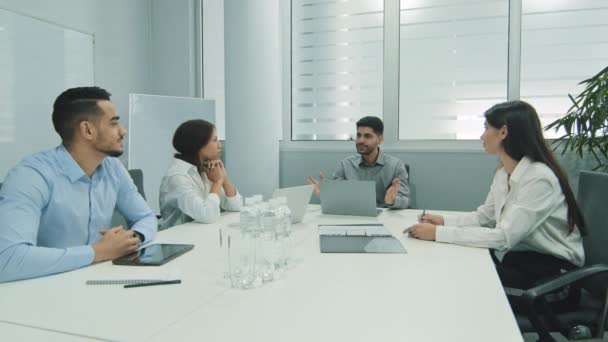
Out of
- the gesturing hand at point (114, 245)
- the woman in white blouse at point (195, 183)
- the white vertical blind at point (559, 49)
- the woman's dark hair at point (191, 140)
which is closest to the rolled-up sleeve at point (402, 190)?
the woman in white blouse at point (195, 183)

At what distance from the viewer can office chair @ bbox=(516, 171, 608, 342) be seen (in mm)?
1481

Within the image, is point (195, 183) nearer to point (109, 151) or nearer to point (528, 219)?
point (109, 151)

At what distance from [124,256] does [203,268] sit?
342mm

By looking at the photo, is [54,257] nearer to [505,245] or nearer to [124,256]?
[124,256]

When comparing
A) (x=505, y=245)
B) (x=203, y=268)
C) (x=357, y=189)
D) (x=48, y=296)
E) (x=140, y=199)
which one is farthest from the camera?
(x=357, y=189)

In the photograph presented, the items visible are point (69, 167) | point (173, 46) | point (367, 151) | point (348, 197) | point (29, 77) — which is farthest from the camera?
point (173, 46)

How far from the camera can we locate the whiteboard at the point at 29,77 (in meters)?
2.94

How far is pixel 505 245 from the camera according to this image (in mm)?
1730

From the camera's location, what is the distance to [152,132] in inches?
154

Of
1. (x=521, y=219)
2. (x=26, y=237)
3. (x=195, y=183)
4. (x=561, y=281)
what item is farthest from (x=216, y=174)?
(x=561, y=281)

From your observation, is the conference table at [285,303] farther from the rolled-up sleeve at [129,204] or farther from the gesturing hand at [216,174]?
the gesturing hand at [216,174]

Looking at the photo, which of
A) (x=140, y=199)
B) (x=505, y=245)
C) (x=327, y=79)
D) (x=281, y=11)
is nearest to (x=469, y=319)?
(x=505, y=245)

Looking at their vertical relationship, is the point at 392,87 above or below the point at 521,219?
above

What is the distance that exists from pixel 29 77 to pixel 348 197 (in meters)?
2.48
